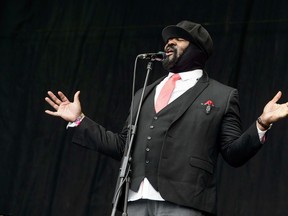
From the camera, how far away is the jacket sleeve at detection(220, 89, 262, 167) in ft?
11.3

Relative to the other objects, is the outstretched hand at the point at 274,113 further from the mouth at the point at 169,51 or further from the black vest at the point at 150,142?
the mouth at the point at 169,51

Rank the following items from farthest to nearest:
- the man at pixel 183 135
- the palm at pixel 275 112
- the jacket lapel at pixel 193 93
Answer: the jacket lapel at pixel 193 93 → the man at pixel 183 135 → the palm at pixel 275 112

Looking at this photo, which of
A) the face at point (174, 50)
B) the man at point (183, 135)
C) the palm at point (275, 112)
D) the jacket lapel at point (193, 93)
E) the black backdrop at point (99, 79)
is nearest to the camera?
the palm at point (275, 112)

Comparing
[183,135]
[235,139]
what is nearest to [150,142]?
[183,135]

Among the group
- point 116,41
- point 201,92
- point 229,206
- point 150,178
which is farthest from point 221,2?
point 150,178

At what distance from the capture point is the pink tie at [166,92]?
371cm

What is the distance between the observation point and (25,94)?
6219mm

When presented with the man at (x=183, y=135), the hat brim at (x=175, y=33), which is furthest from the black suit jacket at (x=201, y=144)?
the hat brim at (x=175, y=33)

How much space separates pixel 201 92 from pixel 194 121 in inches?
7.5

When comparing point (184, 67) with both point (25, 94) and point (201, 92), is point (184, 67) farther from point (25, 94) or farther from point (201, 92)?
point (25, 94)

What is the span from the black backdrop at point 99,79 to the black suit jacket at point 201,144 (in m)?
1.42

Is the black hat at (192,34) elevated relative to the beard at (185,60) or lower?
elevated

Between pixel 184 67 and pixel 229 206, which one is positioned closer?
pixel 184 67

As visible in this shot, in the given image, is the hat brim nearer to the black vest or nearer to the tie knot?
the tie knot
